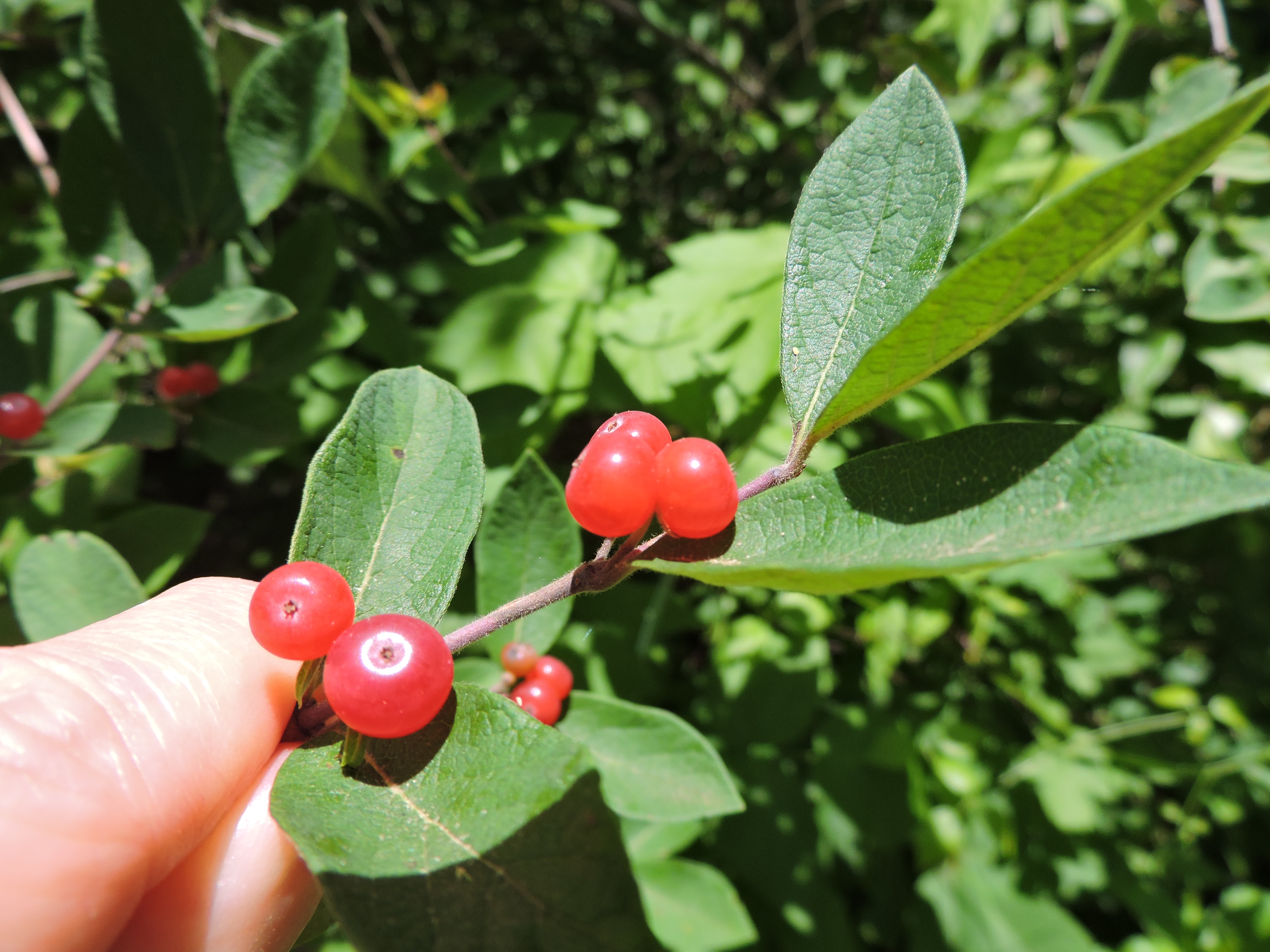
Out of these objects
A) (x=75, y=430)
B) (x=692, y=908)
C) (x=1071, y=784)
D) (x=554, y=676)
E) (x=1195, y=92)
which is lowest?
(x=1071, y=784)

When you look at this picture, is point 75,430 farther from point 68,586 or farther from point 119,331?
point 68,586

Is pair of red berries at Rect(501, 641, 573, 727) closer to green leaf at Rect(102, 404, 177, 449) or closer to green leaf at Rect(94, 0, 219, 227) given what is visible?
green leaf at Rect(102, 404, 177, 449)

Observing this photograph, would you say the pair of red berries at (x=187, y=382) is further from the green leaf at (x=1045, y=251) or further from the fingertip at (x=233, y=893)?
the green leaf at (x=1045, y=251)

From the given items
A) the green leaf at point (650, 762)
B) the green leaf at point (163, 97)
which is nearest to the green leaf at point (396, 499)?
the green leaf at point (650, 762)

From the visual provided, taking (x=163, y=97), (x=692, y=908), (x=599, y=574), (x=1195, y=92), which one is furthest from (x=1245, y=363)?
(x=163, y=97)

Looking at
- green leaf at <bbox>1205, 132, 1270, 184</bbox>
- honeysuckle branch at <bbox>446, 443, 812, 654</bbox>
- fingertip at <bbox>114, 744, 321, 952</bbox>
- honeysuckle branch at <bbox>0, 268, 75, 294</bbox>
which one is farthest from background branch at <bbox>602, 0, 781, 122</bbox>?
fingertip at <bbox>114, 744, 321, 952</bbox>
